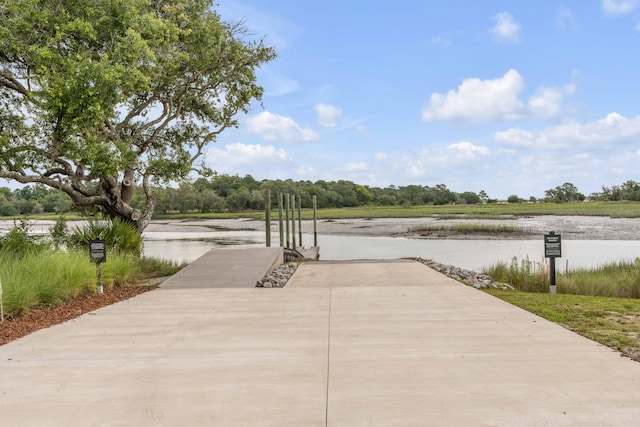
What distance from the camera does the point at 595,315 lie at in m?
6.96

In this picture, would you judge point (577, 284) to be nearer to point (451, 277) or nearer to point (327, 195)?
point (451, 277)

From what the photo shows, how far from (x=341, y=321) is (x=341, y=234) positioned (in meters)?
35.6

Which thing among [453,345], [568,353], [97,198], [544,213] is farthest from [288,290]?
[544,213]

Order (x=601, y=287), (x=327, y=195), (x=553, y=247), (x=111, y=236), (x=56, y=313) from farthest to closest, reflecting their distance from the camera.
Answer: (x=327, y=195), (x=111, y=236), (x=601, y=287), (x=553, y=247), (x=56, y=313)

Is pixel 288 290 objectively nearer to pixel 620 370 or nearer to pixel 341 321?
pixel 341 321

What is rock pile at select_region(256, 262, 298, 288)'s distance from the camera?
1055 centimetres

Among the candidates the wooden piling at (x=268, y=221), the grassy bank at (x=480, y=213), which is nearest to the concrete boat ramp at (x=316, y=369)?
the wooden piling at (x=268, y=221)

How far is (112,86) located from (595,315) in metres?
10.4

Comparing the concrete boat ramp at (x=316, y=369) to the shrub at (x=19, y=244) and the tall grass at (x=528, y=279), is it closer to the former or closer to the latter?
the tall grass at (x=528, y=279)

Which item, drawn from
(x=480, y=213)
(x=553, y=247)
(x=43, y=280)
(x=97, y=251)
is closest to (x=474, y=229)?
(x=480, y=213)

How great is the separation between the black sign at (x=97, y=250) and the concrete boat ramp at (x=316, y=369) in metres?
1.65

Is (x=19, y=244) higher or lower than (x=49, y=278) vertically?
higher

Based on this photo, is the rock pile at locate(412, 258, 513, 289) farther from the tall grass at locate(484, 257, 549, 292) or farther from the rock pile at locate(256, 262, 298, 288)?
the rock pile at locate(256, 262, 298, 288)

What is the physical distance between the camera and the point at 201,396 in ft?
12.7
